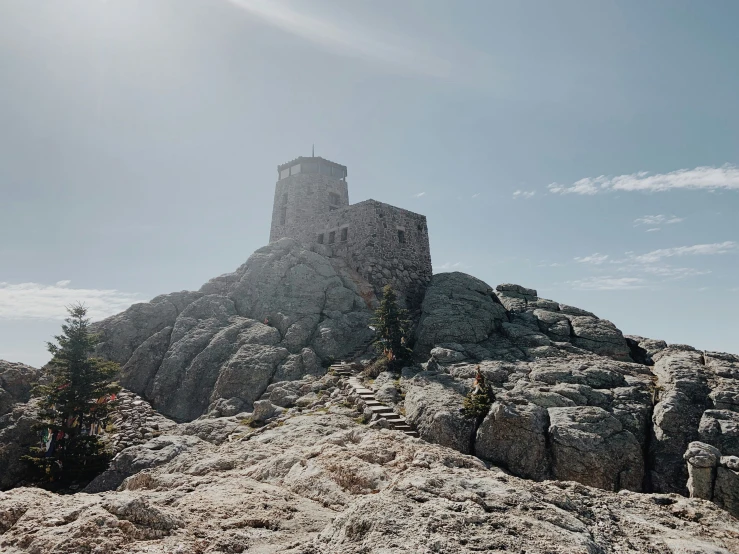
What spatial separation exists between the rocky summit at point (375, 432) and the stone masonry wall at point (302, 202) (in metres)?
7.98

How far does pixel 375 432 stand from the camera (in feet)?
44.8

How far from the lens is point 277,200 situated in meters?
54.0

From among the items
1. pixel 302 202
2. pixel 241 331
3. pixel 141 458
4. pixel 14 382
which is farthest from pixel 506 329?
pixel 14 382

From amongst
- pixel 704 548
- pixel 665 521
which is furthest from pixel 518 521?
pixel 665 521

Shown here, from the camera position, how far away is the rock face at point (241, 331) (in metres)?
27.8

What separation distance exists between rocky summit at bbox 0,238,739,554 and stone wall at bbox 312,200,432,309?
1.65 meters

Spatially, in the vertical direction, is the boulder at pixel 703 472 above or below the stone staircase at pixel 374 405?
below

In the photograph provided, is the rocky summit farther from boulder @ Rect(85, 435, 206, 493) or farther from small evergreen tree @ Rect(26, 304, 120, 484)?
small evergreen tree @ Rect(26, 304, 120, 484)

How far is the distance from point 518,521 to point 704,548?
279cm

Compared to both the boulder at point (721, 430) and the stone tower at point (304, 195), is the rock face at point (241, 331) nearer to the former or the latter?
the stone tower at point (304, 195)

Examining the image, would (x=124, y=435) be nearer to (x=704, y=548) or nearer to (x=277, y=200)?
(x=704, y=548)

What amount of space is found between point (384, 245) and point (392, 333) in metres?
16.1

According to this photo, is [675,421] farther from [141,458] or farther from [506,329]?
[141,458]

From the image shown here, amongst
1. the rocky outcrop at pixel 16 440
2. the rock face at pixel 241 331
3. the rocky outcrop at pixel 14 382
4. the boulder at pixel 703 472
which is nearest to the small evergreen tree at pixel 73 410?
the rocky outcrop at pixel 16 440
